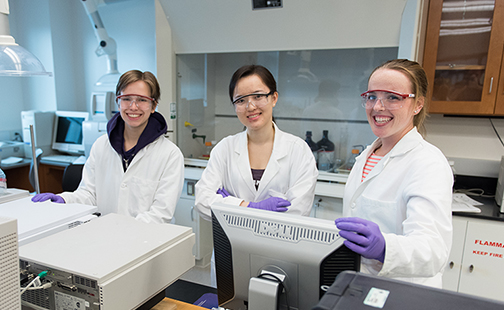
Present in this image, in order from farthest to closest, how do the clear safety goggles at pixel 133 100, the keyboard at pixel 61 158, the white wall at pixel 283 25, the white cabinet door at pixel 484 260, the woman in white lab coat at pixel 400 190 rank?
the keyboard at pixel 61 158 → the white wall at pixel 283 25 → the white cabinet door at pixel 484 260 → the clear safety goggles at pixel 133 100 → the woman in white lab coat at pixel 400 190

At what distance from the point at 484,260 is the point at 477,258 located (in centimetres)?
3

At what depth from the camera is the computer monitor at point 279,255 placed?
64 centimetres

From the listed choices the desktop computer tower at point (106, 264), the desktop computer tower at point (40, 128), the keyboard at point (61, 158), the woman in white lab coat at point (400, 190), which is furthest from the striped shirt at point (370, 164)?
the desktop computer tower at point (40, 128)

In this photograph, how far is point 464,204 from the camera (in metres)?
1.91

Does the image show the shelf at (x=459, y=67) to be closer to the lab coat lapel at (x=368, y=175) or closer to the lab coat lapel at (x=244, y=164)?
the lab coat lapel at (x=368, y=175)

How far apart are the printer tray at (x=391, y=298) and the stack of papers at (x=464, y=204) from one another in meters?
1.52

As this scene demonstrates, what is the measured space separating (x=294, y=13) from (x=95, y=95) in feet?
6.88

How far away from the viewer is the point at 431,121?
94.1 inches

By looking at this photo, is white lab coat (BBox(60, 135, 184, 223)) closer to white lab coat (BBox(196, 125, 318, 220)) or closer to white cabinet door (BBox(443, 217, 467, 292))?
white lab coat (BBox(196, 125, 318, 220))

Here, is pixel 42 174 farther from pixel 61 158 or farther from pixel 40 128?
pixel 40 128

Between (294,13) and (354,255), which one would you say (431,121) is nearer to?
(294,13)

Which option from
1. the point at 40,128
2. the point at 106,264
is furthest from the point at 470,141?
the point at 40,128

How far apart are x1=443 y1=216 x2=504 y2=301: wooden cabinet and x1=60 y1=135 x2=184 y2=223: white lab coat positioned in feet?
5.06

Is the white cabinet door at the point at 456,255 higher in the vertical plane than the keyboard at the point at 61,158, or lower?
lower
